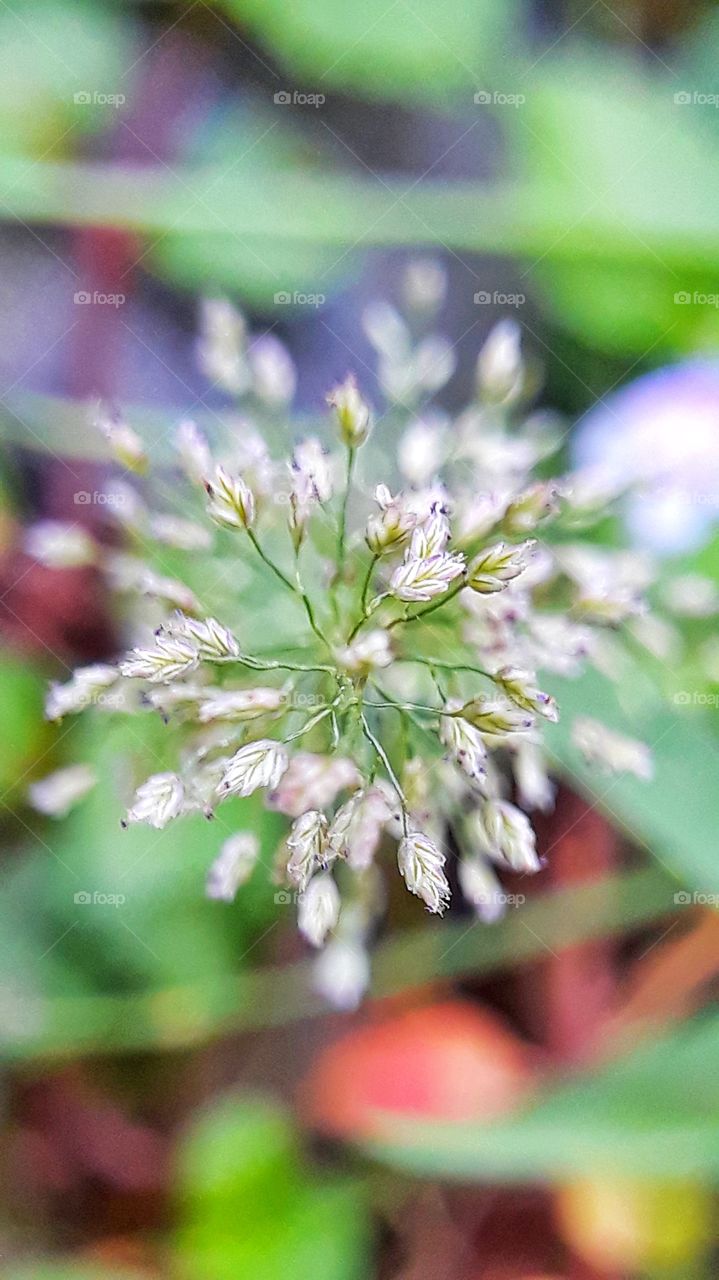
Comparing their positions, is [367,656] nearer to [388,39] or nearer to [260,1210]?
[260,1210]

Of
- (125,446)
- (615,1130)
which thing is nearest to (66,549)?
(125,446)

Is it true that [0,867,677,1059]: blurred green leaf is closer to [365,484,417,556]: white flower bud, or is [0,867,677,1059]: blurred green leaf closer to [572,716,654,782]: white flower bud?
[572,716,654,782]: white flower bud

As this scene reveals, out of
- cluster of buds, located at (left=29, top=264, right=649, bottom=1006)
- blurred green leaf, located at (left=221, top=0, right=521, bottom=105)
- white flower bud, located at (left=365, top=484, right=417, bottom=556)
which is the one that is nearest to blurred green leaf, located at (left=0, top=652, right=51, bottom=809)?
cluster of buds, located at (left=29, top=264, right=649, bottom=1006)

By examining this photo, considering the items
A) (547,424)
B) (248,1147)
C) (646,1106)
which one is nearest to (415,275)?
(547,424)

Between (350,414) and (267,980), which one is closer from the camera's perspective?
(350,414)

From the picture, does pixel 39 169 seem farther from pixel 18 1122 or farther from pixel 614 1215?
pixel 614 1215

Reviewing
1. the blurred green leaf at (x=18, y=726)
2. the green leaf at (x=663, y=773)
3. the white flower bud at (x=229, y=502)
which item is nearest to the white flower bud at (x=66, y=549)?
the white flower bud at (x=229, y=502)
